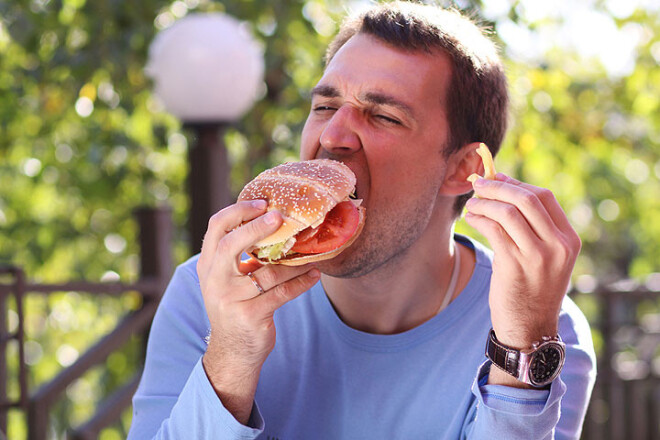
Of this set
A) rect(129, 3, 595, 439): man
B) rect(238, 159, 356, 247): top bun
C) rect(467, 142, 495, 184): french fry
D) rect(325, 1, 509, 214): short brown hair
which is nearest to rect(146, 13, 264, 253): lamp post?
rect(325, 1, 509, 214): short brown hair

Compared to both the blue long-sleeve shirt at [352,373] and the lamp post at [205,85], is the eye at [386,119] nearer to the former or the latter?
the blue long-sleeve shirt at [352,373]

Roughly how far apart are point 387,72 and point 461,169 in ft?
1.43

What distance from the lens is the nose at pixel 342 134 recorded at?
6.81 feet

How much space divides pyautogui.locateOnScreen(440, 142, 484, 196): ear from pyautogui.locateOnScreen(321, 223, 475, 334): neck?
0.56ft

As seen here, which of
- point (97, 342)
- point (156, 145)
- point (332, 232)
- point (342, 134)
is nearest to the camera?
point (332, 232)

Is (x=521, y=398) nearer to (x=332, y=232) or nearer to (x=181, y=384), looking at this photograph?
(x=332, y=232)

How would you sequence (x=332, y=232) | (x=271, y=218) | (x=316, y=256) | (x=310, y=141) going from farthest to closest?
(x=310, y=141) < (x=332, y=232) < (x=316, y=256) < (x=271, y=218)

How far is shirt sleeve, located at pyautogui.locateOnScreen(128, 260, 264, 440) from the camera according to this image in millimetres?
1730

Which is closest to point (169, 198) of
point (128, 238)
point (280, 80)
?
point (128, 238)

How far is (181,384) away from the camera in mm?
2016

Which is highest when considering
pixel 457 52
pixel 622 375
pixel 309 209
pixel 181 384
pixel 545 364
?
pixel 457 52

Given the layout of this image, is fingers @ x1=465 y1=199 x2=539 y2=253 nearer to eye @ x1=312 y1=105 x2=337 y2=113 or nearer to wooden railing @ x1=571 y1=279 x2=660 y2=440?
eye @ x1=312 y1=105 x2=337 y2=113

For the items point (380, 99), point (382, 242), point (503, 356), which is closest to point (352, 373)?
point (382, 242)

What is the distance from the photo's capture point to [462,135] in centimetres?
236
